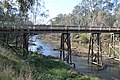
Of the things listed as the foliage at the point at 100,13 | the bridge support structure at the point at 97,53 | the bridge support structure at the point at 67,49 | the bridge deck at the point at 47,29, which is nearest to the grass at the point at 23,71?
the bridge deck at the point at 47,29

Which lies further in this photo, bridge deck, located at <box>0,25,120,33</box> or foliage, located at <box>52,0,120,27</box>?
foliage, located at <box>52,0,120,27</box>

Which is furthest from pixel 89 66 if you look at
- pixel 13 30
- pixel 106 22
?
pixel 106 22

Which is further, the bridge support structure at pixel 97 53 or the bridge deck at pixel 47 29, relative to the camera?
the bridge support structure at pixel 97 53

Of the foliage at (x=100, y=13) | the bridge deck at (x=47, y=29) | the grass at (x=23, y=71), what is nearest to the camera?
the grass at (x=23, y=71)

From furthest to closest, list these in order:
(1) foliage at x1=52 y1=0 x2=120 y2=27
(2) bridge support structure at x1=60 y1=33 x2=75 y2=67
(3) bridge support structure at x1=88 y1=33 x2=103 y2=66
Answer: (1) foliage at x1=52 y1=0 x2=120 y2=27 < (3) bridge support structure at x1=88 y1=33 x2=103 y2=66 < (2) bridge support structure at x1=60 y1=33 x2=75 y2=67

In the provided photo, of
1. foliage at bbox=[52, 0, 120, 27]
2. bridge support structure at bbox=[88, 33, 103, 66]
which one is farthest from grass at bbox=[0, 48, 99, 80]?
foliage at bbox=[52, 0, 120, 27]

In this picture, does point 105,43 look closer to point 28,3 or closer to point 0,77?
point 28,3

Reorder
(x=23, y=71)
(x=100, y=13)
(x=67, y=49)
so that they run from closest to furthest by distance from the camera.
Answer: (x=23, y=71)
(x=67, y=49)
(x=100, y=13)

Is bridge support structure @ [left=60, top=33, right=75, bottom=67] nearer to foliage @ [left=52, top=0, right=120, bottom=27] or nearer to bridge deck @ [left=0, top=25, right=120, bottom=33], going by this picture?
bridge deck @ [left=0, top=25, right=120, bottom=33]

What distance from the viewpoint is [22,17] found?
43.7 meters

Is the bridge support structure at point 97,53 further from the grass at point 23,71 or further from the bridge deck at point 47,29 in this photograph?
the grass at point 23,71

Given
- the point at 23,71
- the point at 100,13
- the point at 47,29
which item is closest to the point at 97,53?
the point at 47,29

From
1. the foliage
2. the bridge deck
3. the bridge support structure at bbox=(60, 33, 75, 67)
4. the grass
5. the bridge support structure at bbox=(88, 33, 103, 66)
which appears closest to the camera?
the grass

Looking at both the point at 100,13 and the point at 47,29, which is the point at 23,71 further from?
the point at 100,13
